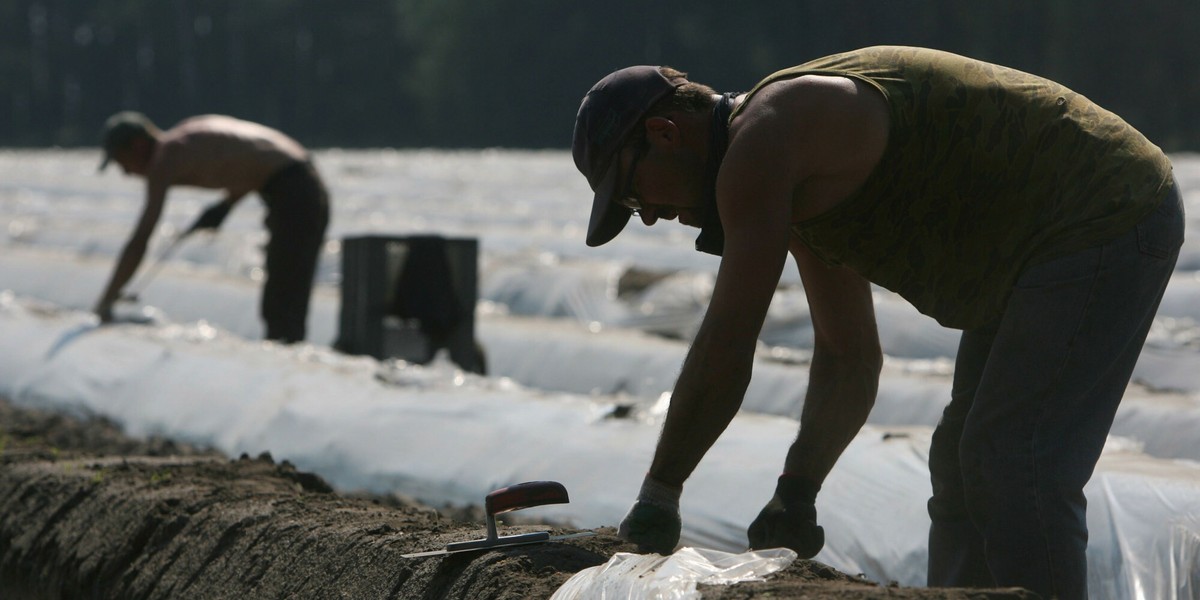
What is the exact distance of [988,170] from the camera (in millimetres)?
2100

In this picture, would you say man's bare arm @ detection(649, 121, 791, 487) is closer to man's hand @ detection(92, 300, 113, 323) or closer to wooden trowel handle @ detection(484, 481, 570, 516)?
wooden trowel handle @ detection(484, 481, 570, 516)

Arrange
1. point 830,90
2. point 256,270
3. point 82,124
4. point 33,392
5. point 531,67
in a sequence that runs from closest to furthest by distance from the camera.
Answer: point 830,90, point 33,392, point 256,270, point 531,67, point 82,124

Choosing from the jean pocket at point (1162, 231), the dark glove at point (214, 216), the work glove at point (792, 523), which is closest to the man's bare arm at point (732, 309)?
the work glove at point (792, 523)

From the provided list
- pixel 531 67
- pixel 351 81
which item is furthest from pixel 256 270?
pixel 351 81

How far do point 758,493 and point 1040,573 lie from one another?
135 cm

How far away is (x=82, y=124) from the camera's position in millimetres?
38375

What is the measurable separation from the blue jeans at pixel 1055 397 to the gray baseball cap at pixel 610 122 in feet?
2.11

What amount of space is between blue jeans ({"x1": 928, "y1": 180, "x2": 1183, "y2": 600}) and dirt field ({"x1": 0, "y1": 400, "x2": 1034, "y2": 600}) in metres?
0.26

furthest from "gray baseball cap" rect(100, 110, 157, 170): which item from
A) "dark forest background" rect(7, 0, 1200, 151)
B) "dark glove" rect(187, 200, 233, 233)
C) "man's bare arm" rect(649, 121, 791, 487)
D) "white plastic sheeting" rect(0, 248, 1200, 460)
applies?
"dark forest background" rect(7, 0, 1200, 151)

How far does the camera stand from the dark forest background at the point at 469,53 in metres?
25.4

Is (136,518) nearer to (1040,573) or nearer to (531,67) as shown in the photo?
(1040,573)

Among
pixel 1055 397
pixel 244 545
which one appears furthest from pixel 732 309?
pixel 244 545

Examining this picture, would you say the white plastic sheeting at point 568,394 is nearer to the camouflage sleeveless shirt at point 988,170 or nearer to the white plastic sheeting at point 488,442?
the white plastic sheeting at point 488,442

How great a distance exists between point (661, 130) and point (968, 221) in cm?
51
